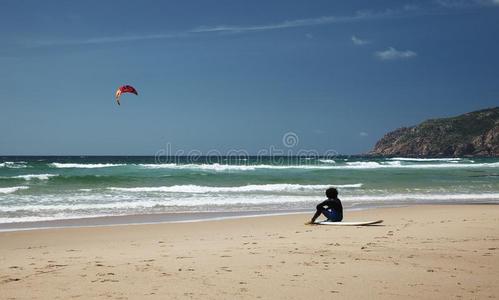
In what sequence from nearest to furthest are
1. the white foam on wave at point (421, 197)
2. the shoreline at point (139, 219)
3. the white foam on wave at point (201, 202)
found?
1. the shoreline at point (139, 219)
2. the white foam on wave at point (201, 202)
3. the white foam on wave at point (421, 197)

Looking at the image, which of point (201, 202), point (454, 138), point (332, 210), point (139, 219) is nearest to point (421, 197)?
point (201, 202)

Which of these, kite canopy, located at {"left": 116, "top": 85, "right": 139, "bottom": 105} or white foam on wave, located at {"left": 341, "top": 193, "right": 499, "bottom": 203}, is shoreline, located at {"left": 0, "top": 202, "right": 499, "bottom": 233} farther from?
kite canopy, located at {"left": 116, "top": 85, "right": 139, "bottom": 105}

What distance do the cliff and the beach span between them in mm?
100106

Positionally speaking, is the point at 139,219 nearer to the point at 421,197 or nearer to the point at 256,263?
the point at 256,263

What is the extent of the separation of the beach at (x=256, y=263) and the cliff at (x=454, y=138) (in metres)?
100

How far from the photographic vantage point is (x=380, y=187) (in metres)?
22.2

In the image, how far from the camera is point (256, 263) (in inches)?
215

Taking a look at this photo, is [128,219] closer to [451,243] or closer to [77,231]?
[77,231]

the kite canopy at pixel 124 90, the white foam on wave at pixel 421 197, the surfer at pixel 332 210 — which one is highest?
the kite canopy at pixel 124 90

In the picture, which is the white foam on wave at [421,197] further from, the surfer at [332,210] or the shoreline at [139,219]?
the surfer at [332,210]

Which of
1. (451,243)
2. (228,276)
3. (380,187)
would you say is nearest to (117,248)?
(228,276)

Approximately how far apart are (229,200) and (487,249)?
35.3 feet

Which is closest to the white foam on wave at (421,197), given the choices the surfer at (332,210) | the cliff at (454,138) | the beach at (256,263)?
the surfer at (332,210)

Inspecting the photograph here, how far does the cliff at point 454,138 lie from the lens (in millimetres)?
99137
